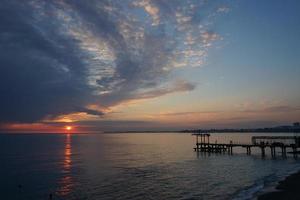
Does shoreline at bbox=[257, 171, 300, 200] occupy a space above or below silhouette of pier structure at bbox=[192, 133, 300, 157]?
below

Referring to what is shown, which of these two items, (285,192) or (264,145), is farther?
(264,145)

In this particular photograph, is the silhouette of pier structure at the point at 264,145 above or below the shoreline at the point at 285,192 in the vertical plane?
above

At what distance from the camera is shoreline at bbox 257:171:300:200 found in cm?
3058

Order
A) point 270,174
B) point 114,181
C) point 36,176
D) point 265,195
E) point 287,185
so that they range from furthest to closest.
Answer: point 36,176 < point 270,174 < point 114,181 < point 287,185 < point 265,195

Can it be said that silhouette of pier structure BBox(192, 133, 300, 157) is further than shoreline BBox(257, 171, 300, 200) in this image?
Yes

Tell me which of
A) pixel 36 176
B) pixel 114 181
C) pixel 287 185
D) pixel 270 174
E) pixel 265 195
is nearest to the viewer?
pixel 265 195

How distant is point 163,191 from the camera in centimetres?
3797

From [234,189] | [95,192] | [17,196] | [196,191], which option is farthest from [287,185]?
[17,196]

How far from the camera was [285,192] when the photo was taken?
33.1m

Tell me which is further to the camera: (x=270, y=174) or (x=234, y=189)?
(x=270, y=174)

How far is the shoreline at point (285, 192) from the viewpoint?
30.6 m

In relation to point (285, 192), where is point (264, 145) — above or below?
above

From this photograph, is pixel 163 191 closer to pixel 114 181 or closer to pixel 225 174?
pixel 114 181

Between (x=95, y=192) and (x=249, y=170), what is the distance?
30.1 meters
